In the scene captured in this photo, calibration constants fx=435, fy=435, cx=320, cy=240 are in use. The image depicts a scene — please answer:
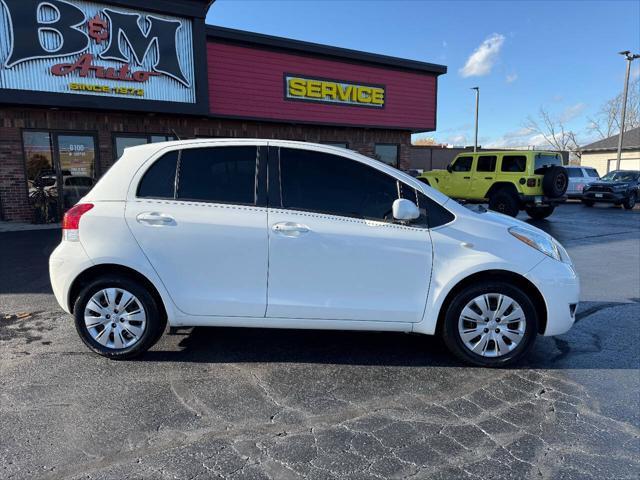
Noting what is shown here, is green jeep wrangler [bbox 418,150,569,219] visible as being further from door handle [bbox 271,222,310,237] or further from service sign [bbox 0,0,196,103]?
door handle [bbox 271,222,310,237]

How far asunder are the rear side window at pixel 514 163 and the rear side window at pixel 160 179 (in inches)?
457

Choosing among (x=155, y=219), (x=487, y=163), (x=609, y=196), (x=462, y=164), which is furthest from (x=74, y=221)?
(x=609, y=196)

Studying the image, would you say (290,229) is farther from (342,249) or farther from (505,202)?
(505,202)

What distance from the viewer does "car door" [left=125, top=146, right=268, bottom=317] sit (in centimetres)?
339

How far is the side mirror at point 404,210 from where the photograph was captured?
128 inches

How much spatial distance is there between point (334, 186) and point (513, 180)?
35.8ft

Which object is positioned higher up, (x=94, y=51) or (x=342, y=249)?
(x=94, y=51)

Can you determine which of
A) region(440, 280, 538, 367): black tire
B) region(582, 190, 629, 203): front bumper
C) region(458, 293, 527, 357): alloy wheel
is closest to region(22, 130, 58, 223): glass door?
region(440, 280, 538, 367): black tire

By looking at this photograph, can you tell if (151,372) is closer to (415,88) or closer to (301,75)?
(301,75)

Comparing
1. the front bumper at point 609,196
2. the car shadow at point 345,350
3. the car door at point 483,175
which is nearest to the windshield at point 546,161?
the car door at point 483,175

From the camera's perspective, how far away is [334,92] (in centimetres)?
1472

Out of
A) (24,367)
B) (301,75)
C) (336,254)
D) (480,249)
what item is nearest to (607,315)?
(480,249)

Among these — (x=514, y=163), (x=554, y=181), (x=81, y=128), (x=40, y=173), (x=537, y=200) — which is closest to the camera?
(x=40, y=173)

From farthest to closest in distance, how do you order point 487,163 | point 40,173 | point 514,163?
point 487,163
point 514,163
point 40,173
